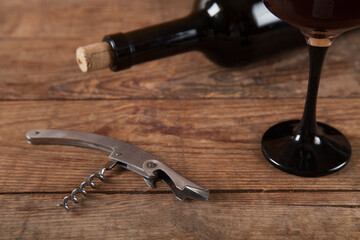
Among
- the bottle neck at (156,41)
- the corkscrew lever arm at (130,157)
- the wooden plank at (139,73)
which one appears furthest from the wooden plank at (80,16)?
the corkscrew lever arm at (130,157)

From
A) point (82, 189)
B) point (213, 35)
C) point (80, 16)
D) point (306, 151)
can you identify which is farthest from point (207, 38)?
point (80, 16)

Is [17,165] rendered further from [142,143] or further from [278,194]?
[278,194]

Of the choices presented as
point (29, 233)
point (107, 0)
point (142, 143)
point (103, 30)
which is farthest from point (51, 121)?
point (107, 0)

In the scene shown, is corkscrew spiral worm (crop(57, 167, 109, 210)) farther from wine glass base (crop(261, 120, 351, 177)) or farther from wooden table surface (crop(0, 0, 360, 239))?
wine glass base (crop(261, 120, 351, 177))

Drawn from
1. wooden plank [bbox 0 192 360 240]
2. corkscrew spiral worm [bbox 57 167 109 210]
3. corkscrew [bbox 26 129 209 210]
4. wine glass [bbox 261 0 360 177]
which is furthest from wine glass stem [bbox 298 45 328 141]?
corkscrew spiral worm [bbox 57 167 109 210]

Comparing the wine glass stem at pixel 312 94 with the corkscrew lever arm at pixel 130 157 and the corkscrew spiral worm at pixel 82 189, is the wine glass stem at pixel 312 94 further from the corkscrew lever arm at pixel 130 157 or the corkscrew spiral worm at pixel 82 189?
the corkscrew spiral worm at pixel 82 189

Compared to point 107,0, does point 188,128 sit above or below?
below

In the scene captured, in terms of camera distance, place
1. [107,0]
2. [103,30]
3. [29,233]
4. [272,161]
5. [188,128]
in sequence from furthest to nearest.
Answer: [107,0] → [103,30] → [188,128] → [272,161] → [29,233]
